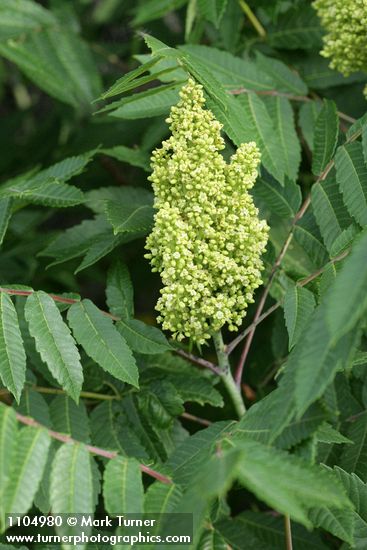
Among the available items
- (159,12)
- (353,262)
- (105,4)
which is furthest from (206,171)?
(105,4)

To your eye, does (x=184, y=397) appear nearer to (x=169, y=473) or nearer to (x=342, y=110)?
(x=169, y=473)

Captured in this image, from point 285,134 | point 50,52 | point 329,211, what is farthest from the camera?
point 50,52

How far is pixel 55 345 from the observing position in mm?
2459

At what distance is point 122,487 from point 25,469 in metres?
0.28

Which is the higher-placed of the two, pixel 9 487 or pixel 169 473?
pixel 9 487

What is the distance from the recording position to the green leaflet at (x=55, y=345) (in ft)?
7.97

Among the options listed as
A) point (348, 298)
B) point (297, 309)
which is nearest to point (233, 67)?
point (297, 309)

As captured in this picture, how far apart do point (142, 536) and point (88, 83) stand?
299 cm

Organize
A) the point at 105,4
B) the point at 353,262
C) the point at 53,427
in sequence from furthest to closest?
the point at 105,4, the point at 53,427, the point at 353,262

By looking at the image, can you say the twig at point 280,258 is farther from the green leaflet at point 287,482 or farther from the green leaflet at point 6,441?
the green leaflet at point 6,441

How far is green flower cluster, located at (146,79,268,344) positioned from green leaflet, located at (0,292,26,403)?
0.50m

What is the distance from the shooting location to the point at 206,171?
7.77 feet

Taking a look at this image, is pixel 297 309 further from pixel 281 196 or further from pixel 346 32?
pixel 346 32

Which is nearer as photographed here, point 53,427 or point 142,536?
point 142,536
